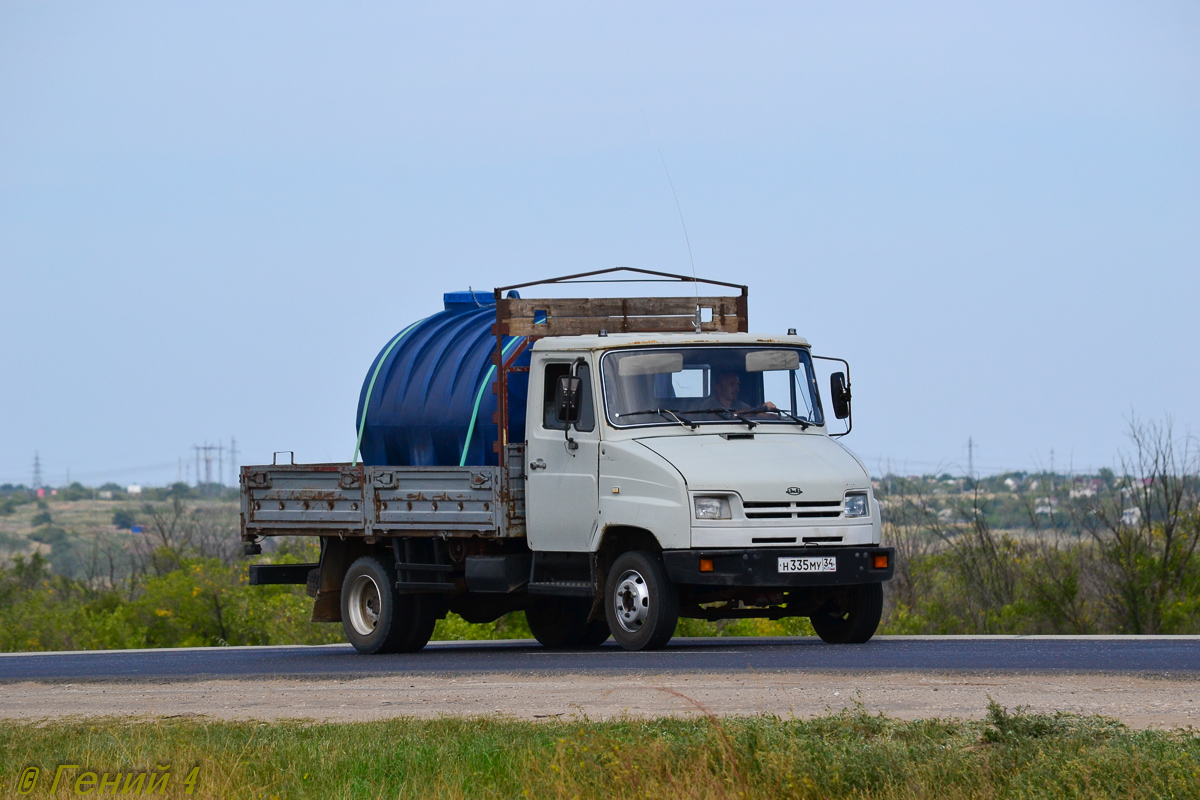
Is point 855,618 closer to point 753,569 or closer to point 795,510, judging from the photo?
point 795,510

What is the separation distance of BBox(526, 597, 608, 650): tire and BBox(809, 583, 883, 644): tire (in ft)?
9.57

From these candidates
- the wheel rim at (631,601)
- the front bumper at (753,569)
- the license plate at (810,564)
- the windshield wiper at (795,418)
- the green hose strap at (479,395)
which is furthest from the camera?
the green hose strap at (479,395)

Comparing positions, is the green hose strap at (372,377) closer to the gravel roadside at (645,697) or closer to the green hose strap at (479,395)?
the green hose strap at (479,395)

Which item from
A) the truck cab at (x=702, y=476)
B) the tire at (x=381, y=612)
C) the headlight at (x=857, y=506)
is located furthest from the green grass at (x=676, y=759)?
the tire at (x=381, y=612)

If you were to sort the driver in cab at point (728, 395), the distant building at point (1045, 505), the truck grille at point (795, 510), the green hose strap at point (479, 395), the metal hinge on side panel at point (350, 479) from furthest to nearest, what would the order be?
the distant building at point (1045, 505) < the metal hinge on side panel at point (350, 479) < the green hose strap at point (479, 395) < the driver in cab at point (728, 395) < the truck grille at point (795, 510)

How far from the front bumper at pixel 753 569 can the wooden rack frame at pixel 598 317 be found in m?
2.67

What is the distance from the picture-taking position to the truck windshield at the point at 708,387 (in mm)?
15109

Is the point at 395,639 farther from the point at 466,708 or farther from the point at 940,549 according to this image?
the point at 940,549

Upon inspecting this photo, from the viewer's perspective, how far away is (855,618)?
15328 millimetres

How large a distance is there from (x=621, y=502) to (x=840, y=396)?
2465 mm

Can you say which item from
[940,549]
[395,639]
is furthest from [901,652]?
[940,549]

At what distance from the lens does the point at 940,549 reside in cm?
2783

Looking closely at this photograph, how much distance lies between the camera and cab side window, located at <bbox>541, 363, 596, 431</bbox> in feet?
49.8

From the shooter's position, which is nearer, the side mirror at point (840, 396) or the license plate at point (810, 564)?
the license plate at point (810, 564)
